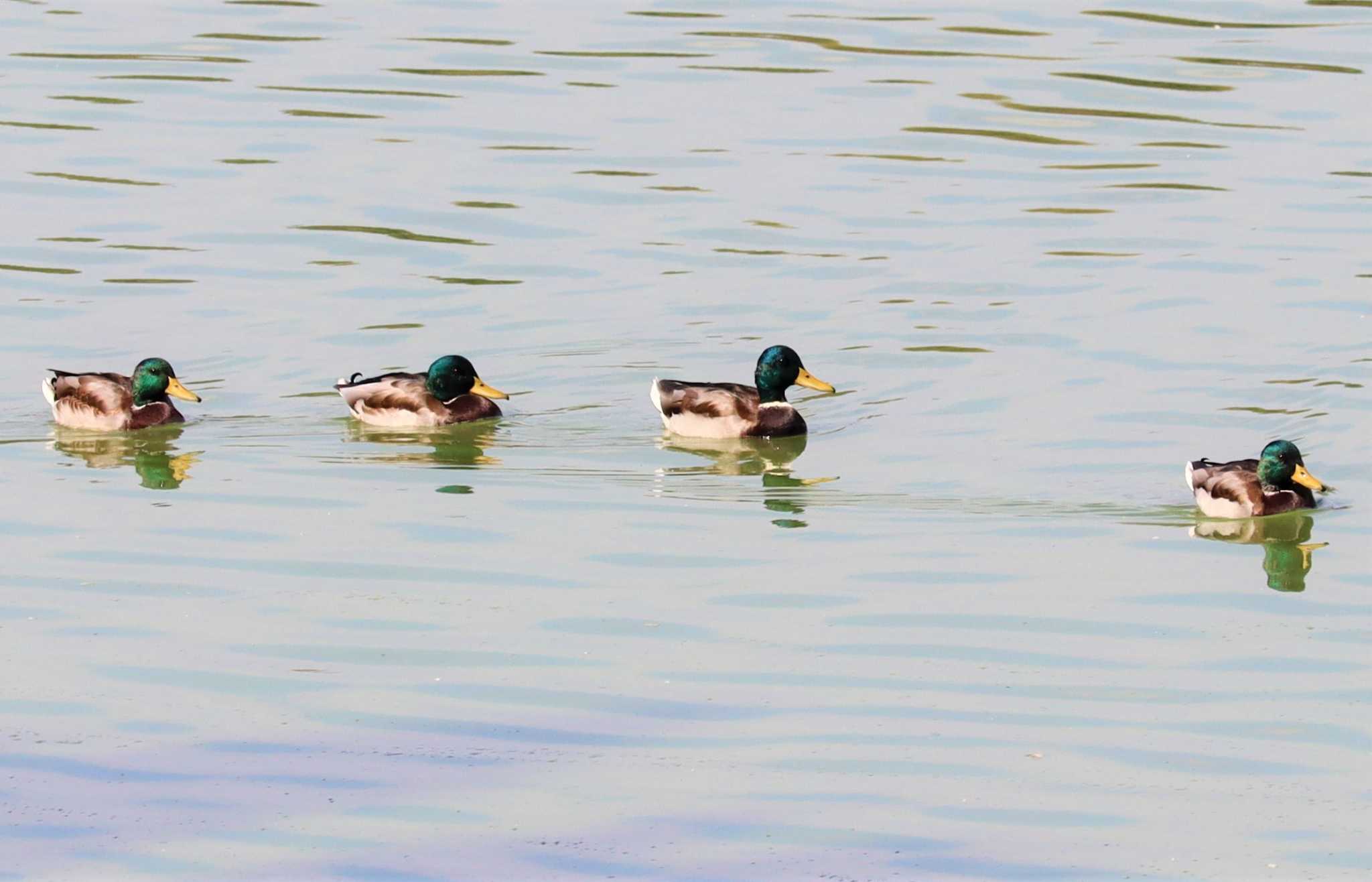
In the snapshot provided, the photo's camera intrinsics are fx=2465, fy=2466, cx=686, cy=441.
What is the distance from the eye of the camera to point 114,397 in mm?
19531

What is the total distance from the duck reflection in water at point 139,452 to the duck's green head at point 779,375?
4.48m

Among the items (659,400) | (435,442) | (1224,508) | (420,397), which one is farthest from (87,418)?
(1224,508)

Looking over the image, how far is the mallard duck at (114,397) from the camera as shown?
63.8ft

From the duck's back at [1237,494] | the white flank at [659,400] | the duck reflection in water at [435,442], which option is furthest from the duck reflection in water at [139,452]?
the duck's back at [1237,494]

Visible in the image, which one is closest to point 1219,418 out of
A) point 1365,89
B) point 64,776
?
point 64,776

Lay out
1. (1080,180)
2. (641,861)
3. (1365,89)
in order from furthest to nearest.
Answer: (1365,89) → (1080,180) → (641,861)

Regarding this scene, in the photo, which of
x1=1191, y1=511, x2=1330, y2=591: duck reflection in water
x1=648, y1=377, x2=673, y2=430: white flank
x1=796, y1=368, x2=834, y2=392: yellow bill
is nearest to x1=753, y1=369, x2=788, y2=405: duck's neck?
x1=796, y1=368, x2=834, y2=392: yellow bill

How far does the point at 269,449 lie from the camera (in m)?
18.7

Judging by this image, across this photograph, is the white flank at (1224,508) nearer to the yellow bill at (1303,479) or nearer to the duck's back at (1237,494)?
the duck's back at (1237,494)

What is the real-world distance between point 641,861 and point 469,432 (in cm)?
960

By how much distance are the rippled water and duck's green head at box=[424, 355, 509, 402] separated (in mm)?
395

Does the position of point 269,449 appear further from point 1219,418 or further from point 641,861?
point 641,861

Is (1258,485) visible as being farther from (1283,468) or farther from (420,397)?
(420,397)

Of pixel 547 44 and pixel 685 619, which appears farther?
pixel 547 44
